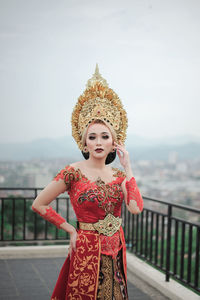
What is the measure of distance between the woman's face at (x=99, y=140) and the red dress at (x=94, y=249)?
16 centimetres

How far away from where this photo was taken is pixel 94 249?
6.46ft

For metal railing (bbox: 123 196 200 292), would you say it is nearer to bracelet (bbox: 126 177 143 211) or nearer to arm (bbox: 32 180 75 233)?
bracelet (bbox: 126 177 143 211)

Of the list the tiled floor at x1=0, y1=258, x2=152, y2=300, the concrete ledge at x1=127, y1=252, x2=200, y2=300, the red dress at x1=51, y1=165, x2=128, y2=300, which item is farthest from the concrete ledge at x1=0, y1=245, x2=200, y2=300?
the red dress at x1=51, y1=165, x2=128, y2=300

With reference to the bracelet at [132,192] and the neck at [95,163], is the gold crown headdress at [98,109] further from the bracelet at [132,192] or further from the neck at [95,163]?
the bracelet at [132,192]

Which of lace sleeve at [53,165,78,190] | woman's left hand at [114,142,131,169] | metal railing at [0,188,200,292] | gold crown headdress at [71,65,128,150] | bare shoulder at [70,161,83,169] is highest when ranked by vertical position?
gold crown headdress at [71,65,128,150]

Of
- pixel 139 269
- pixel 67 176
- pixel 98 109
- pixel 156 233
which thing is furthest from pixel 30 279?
pixel 98 109

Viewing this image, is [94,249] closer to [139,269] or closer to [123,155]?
[123,155]

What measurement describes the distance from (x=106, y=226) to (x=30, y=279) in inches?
94.9

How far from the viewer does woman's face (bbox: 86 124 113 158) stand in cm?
207

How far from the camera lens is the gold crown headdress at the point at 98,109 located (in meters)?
2.12

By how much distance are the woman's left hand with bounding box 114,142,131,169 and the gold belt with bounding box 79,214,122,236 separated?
0.31 meters

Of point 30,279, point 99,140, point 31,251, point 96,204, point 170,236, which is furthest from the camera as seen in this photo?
point 31,251

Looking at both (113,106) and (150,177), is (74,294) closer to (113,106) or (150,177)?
(113,106)

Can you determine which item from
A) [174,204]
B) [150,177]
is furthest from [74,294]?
[150,177]
